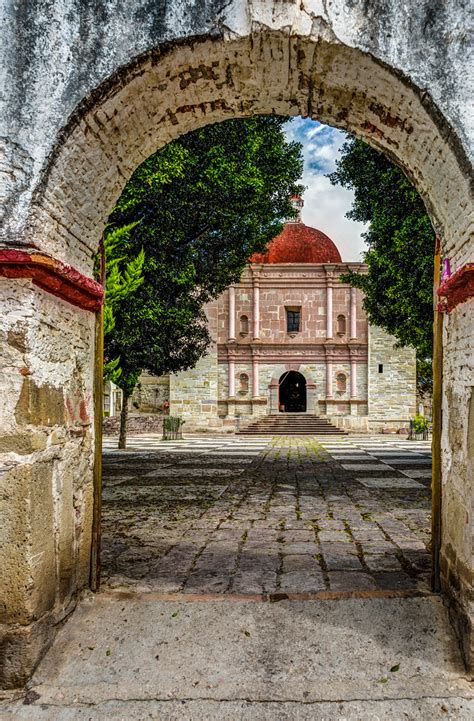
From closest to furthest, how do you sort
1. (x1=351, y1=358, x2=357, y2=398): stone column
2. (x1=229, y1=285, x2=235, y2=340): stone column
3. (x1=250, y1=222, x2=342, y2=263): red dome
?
(x1=351, y1=358, x2=357, y2=398): stone column < (x1=229, y1=285, x2=235, y2=340): stone column < (x1=250, y1=222, x2=342, y2=263): red dome

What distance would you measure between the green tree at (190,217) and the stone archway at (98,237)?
502 centimetres

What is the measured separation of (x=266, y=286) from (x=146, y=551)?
69.5 ft

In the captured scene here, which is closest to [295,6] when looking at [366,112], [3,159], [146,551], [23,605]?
[366,112]

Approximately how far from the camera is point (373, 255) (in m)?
9.41

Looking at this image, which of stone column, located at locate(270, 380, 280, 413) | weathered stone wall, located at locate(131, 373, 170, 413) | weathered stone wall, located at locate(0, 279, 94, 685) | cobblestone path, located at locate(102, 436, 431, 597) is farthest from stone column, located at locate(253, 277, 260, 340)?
weathered stone wall, located at locate(0, 279, 94, 685)

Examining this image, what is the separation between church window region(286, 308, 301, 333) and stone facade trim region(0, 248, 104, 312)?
2198 cm

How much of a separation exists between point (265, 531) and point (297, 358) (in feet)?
65.3

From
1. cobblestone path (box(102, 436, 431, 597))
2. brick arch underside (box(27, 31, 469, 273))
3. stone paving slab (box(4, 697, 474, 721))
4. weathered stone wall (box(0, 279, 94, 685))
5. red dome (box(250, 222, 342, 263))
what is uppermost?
red dome (box(250, 222, 342, 263))

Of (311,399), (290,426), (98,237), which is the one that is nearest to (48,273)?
(98,237)

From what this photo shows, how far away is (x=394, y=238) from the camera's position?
7.80m

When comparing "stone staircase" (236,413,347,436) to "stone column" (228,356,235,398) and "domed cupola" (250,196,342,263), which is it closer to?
"stone column" (228,356,235,398)

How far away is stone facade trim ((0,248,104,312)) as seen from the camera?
2.39 meters

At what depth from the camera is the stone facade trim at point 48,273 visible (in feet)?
7.86

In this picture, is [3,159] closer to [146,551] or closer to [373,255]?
[146,551]
